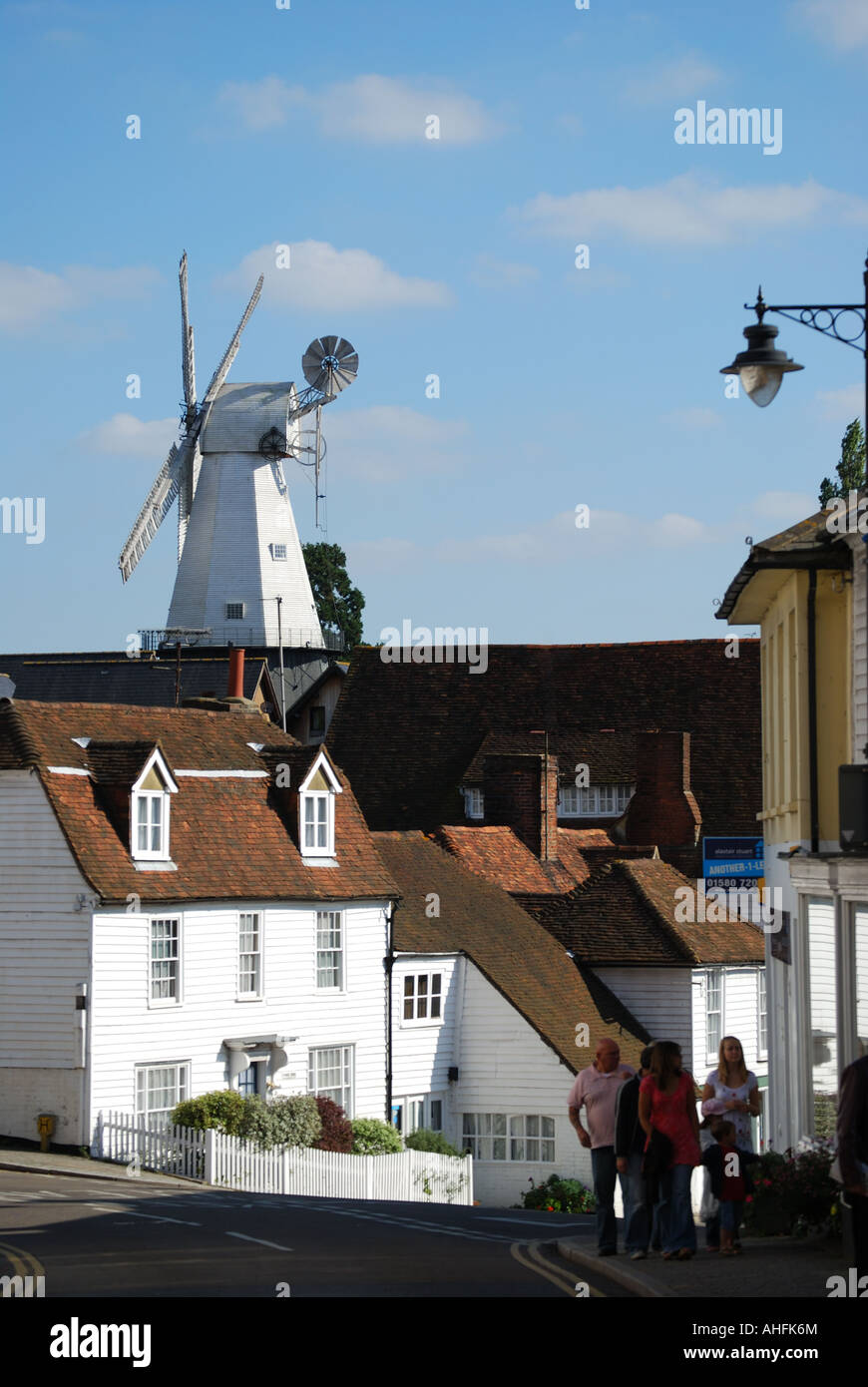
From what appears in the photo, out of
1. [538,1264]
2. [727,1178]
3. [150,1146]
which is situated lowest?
[150,1146]

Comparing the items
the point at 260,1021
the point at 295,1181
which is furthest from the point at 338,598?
the point at 295,1181

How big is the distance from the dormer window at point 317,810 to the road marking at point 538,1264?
21.0 metres

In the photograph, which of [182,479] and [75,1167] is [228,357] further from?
[75,1167]

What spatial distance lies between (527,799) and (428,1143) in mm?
14374

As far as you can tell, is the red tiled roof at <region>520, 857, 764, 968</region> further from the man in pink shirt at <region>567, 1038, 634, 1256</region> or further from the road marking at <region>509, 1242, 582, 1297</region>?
the man in pink shirt at <region>567, 1038, 634, 1256</region>

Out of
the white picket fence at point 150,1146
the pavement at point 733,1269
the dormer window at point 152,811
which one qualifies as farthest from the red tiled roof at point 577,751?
the pavement at point 733,1269

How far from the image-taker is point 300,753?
40.0m

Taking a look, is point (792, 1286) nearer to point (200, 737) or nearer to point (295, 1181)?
point (295, 1181)

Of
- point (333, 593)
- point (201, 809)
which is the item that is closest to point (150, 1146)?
point (201, 809)

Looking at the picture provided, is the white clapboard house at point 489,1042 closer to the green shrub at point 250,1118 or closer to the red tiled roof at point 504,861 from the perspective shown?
the red tiled roof at point 504,861

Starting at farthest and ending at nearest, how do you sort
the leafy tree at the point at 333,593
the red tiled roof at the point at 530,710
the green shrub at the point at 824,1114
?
the leafy tree at the point at 333,593 < the red tiled roof at the point at 530,710 < the green shrub at the point at 824,1114

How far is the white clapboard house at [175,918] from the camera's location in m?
33.0

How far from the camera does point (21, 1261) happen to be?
1611cm

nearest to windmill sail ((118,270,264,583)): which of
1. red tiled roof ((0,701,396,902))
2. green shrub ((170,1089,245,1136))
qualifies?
red tiled roof ((0,701,396,902))
